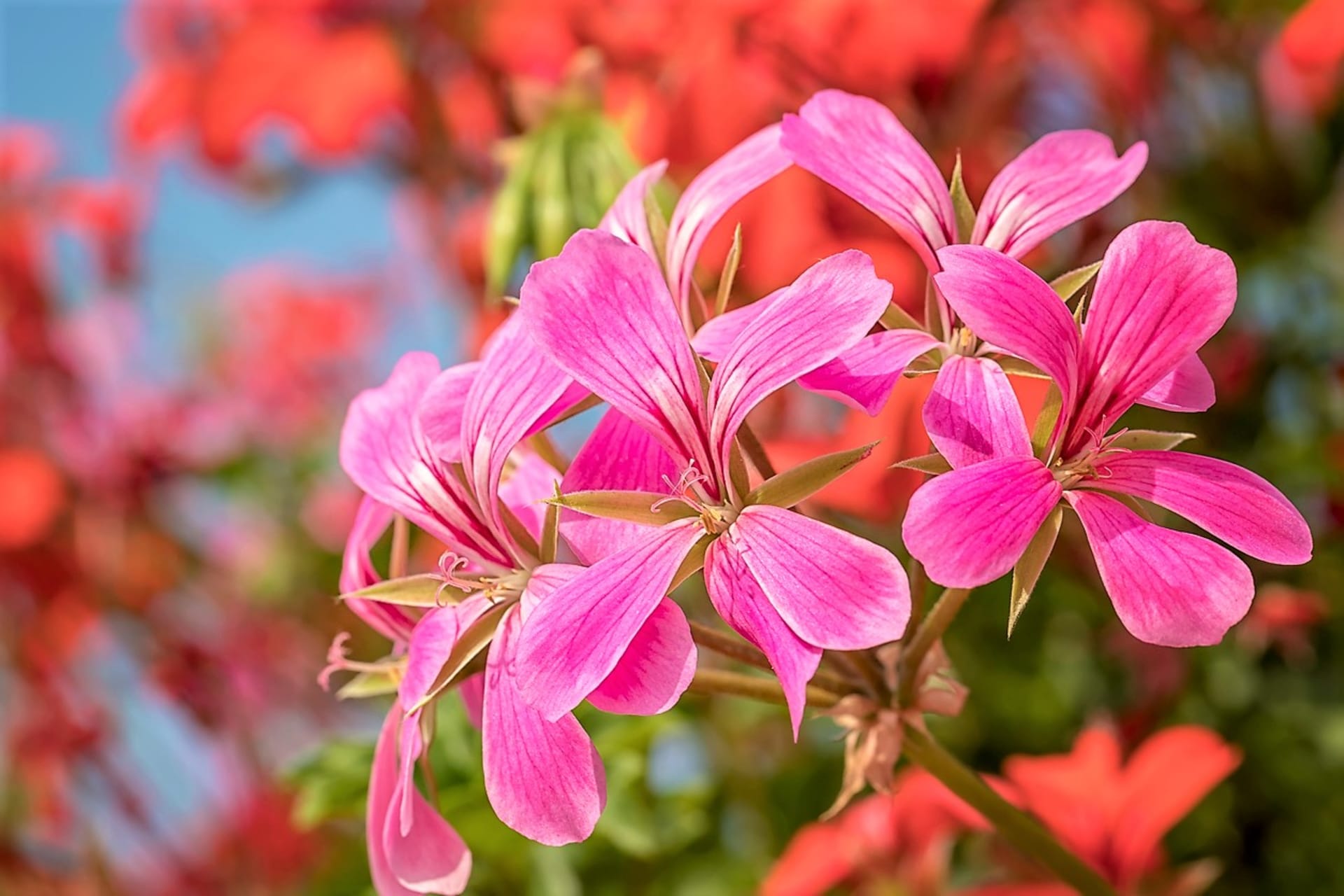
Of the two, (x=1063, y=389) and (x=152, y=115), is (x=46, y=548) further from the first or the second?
(x=1063, y=389)

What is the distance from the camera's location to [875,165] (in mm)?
432

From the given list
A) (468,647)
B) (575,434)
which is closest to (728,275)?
(468,647)

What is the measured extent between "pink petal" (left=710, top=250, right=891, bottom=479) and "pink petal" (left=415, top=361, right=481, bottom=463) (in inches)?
3.9

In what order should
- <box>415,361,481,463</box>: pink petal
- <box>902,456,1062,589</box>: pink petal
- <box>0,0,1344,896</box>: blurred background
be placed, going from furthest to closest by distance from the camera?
1. <box>0,0,1344,896</box>: blurred background
2. <box>415,361,481,463</box>: pink petal
3. <box>902,456,1062,589</box>: pink petal

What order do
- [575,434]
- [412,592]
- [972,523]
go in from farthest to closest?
[575,434] → [412,592] → [972,523]

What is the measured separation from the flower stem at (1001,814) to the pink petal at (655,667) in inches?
3.5

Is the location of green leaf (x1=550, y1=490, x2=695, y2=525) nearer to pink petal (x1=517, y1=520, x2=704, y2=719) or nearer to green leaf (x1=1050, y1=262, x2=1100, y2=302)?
pink petal (x1=517, y1=520, x2=704, y2=719)

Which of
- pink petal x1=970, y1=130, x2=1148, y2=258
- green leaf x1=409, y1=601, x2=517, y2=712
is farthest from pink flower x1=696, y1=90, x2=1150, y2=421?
green leaf x1=409, y1=601, x2=517, y2=712

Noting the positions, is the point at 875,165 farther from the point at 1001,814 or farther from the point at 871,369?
the point at 1001,814

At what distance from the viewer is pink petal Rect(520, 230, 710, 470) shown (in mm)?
380

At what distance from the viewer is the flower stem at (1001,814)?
0.42m

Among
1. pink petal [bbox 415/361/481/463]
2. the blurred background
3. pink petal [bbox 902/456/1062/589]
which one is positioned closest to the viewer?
pink petal [bbox 902/456/1062/589]

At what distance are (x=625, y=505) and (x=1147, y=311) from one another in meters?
0.15

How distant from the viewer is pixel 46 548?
1.41m
